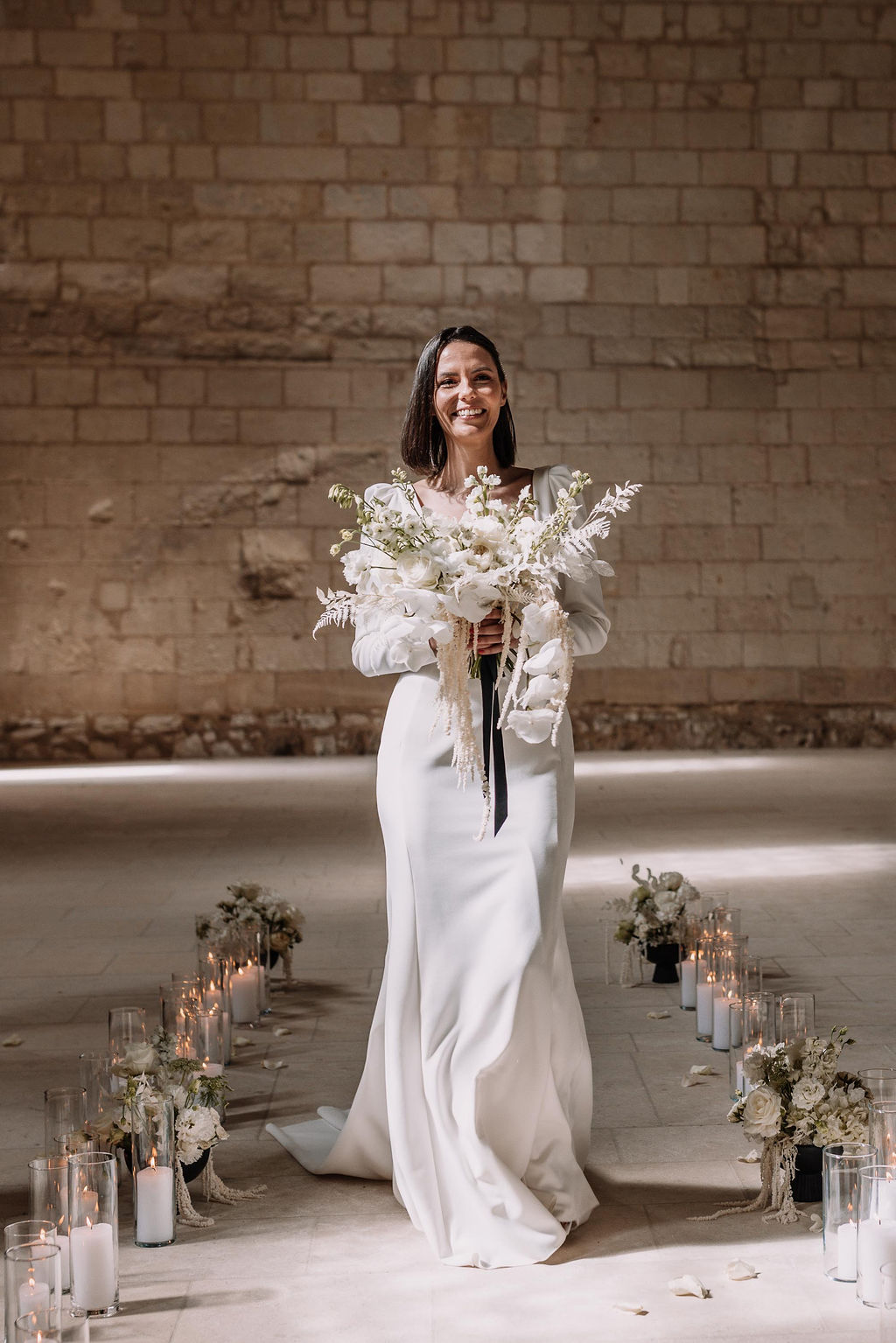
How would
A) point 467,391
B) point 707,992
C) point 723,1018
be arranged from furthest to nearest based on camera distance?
point 707,992, point 723,1018, point 467,391

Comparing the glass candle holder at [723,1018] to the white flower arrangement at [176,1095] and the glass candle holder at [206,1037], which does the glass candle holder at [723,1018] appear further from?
the white flower arrangement at [176,1095]

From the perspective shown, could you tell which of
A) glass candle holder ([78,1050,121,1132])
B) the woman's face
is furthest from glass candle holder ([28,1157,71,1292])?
the woman's face

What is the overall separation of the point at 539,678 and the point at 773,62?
39.6 ft

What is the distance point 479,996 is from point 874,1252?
0.88 metres

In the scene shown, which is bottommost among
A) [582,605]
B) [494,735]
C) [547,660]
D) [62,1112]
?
[62,1112]

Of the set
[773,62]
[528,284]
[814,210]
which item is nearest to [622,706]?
[528,284]

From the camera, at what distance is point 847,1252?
9.06 ft

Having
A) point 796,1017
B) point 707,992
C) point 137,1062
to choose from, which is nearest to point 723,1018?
point 707,992

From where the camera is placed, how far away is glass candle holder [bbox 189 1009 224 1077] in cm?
390

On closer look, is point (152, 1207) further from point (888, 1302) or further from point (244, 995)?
point (244, 995)

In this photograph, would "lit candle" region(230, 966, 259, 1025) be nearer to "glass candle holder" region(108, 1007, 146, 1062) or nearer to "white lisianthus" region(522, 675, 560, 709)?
"glass candle holder" region(108, 1007, 146, 1062)

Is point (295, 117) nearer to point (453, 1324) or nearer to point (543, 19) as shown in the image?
point (543, 19)

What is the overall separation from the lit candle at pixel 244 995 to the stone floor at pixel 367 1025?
8 centimetres

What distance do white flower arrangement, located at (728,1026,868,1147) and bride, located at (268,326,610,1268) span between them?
36 centimetres
